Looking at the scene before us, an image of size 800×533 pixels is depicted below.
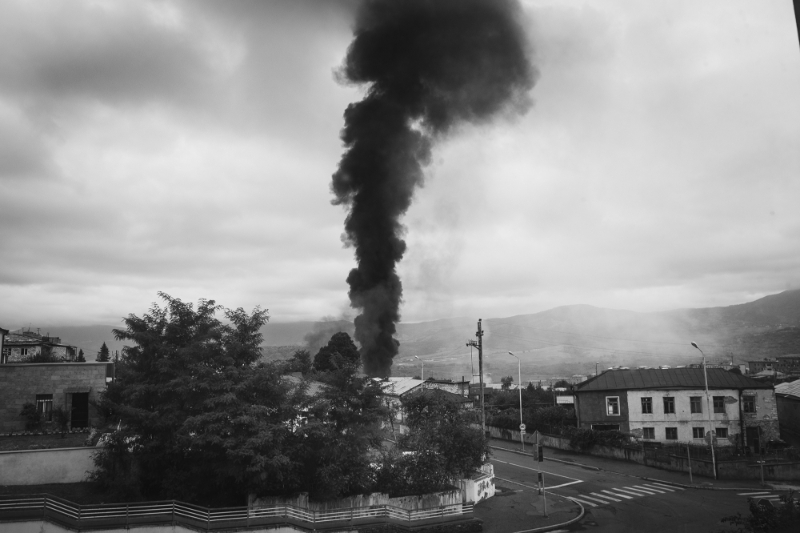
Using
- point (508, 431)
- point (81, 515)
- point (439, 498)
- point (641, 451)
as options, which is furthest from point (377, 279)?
point (81, 515)

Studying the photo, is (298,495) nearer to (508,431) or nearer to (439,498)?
(439,498)

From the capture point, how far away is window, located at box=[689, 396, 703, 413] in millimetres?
49219

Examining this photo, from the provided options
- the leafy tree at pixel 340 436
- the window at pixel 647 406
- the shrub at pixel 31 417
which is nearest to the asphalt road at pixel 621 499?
the leafy tree at pixel 340 436

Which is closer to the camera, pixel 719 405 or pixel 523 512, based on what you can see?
pixel 523 512

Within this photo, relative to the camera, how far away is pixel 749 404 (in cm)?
4931

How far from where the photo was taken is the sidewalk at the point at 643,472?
3519 centimetres

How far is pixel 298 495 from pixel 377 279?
50986 mm

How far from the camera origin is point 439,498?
27.9 m

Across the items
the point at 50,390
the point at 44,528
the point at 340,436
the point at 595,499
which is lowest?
the point at 595,499

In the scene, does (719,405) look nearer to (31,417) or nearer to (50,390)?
(50,390)

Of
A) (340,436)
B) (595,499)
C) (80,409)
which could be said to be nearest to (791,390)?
(595,499)

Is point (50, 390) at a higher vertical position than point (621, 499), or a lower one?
higher

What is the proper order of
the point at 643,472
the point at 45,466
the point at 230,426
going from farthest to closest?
the point at 643,472, the point at 45,466, the point at 230,426

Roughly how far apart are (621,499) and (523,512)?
21.9 feet
